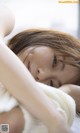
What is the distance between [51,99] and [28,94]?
0.10 meters

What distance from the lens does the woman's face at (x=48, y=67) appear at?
3.18 ft

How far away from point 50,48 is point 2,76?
1.24 ft

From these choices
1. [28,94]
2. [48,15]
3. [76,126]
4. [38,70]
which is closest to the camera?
[28,94]

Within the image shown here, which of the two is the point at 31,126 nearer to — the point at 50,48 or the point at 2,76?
the point at 2,76

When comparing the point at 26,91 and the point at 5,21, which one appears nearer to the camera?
the point at 26,91

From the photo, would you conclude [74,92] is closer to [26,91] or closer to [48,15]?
[26,91]

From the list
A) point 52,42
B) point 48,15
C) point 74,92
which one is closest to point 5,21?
point 52,42

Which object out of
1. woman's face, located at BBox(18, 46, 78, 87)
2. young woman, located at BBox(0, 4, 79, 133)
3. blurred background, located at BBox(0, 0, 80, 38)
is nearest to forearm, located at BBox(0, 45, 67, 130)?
young woman, located at BBox(0, 4, 79, 133)

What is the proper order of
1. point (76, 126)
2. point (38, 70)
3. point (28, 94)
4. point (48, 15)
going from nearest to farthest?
1. point (28, 94)
2. point (76, 126)
3. point (38, 70)
4. point (48, 15)

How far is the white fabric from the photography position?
66 cm

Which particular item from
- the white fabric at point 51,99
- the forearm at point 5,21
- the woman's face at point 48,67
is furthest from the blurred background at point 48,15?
the white fabric at point 51,99

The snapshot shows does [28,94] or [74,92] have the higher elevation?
[28,94]

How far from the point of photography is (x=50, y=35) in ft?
3.49

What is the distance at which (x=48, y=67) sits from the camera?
3.20 feet
